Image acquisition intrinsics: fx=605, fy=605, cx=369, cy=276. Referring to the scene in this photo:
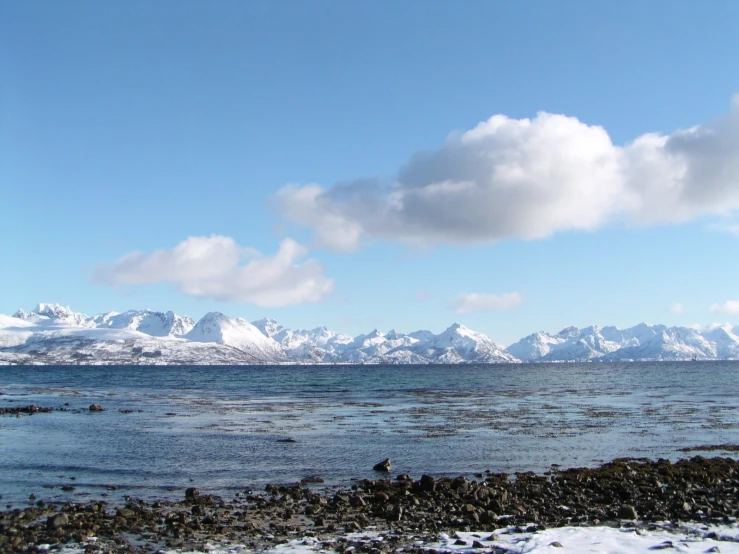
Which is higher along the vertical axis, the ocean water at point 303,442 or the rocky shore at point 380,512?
the rocky shore at point 380,512

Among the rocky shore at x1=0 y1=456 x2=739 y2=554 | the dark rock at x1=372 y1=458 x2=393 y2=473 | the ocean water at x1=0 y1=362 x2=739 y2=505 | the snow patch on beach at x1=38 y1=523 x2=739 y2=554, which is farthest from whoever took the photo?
the dark rock at x1=372 y1=458 x2=393 y2=473

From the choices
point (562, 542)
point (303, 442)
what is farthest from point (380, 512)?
point (303, 442)

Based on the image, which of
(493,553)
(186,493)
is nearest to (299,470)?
(186,493)

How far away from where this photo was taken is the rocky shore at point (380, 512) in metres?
21.8

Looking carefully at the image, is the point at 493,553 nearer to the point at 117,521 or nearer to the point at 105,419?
the point at 117,521

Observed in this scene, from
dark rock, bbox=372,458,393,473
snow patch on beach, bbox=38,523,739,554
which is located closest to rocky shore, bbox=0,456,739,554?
snow patch on beach, bbox=38,523,739,554

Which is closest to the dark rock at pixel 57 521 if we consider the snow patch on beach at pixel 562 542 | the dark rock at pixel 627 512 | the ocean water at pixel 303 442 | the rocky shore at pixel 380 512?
the rocky shore at pixel 380 512

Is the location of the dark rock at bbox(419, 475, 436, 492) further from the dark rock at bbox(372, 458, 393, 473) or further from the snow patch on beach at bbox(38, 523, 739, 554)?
the snow patch on beach at bbox(38, 523, 739, 554)

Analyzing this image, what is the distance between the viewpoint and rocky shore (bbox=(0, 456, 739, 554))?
21812 mm

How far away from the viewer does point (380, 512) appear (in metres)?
25.7

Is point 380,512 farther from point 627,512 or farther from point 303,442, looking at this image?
point 303,442

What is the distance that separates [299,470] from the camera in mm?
36844

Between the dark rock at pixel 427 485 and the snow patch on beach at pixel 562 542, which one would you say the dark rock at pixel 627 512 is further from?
the dark rock at pixel 427 485

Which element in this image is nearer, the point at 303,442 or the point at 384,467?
the point at 384,467
